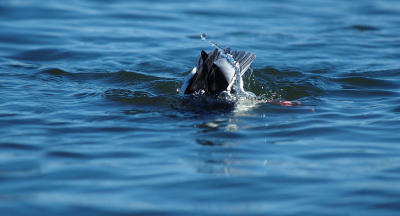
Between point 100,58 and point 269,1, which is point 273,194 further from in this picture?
point 269,1

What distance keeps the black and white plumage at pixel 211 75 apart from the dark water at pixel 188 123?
17 centimetres

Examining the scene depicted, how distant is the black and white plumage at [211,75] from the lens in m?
6.82

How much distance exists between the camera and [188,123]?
21.3 ft

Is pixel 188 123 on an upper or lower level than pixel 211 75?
lower

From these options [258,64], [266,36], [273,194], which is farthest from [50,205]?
[266,36]

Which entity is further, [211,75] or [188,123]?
[211,75]

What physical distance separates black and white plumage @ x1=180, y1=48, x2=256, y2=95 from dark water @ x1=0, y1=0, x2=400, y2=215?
170 mm

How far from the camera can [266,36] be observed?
11664mm

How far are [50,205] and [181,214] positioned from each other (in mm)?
878

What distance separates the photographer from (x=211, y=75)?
6.92 m

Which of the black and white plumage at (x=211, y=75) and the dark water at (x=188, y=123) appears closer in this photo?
the dark water at (x=188, y=123)

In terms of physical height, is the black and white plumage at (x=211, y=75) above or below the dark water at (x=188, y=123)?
above

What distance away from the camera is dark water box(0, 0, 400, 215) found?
15.1 ft

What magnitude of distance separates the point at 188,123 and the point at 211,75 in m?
0.70
